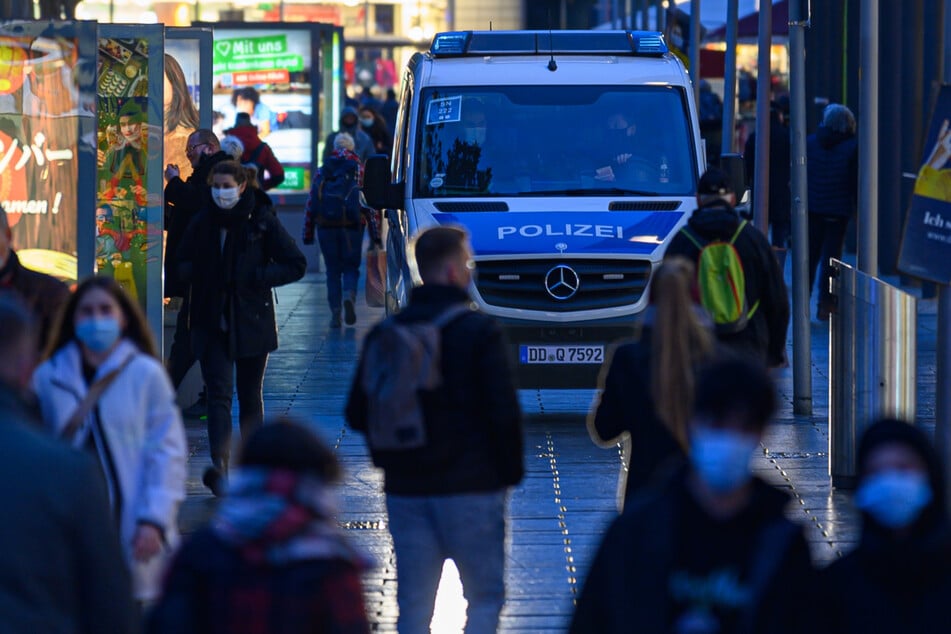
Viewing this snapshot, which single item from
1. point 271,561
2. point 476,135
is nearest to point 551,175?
point 476,135

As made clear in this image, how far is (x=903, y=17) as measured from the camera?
857 inches

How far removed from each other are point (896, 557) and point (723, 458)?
1.26ft

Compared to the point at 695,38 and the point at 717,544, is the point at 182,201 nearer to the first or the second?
the point at 717,544

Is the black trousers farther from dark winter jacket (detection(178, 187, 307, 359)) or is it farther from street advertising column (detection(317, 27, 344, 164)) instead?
street advertising column (detection(317, 27, 344, 164))

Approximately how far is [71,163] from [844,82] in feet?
60.3

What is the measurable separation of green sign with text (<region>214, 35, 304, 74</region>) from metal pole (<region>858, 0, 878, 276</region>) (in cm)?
1344

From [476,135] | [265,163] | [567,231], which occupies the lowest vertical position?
[567,231]

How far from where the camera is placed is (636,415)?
555cm

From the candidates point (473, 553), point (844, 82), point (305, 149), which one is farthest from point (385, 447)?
point (844, 82)

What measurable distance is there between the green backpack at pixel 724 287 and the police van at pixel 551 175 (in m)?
3.31

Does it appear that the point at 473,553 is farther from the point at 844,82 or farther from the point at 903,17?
the point at 844,82

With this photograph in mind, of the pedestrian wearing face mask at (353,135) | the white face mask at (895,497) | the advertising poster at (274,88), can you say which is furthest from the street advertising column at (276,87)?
the white face mask at (895,497)

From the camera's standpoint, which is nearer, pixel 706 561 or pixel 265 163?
pixel 706 561

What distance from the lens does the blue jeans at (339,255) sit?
55.4 ft
